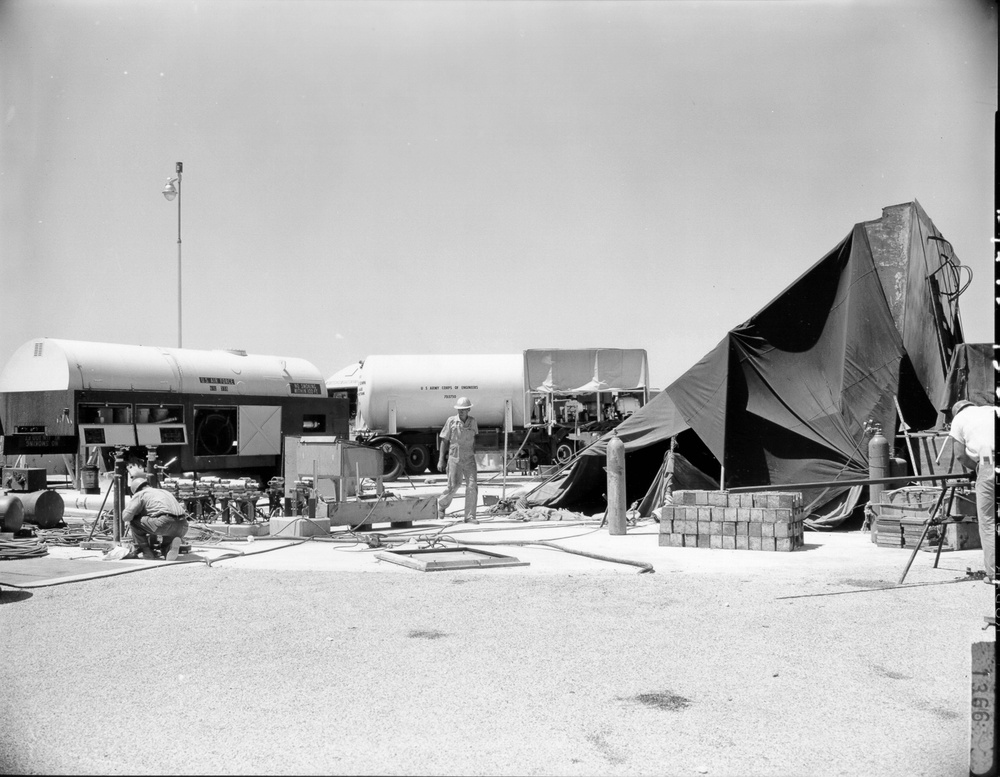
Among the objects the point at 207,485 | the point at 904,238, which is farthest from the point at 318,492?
the point at 904,238

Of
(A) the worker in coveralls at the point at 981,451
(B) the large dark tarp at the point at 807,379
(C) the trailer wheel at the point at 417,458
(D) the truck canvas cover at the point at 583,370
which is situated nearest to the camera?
(A) the worker in coveralls at the point at 981,451

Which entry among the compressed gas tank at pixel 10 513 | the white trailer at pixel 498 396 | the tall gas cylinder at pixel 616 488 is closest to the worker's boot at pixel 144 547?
the compressed gas tank at pixel 10 513

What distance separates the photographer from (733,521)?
11.4 meters

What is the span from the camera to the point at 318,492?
43.2 ft

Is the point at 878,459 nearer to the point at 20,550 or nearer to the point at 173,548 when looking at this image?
the point at 173,548

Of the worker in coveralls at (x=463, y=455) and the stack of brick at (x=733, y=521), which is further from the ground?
the worker in coveralls at (x=463, y=455)

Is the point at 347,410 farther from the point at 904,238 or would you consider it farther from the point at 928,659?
the point at 928,659

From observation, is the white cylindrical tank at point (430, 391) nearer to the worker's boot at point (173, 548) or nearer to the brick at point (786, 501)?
the brick at point (786, 501)

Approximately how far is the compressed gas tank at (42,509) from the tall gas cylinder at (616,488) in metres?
7.83

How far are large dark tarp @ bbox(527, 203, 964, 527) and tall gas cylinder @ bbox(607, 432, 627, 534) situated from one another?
2074 millimetres

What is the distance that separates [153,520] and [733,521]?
671 centimetres

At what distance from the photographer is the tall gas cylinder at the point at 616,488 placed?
13.2 m

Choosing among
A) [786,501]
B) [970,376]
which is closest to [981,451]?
[786,501]

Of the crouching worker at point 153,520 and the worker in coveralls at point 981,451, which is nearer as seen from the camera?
the worker in coveralls at point 981,451
